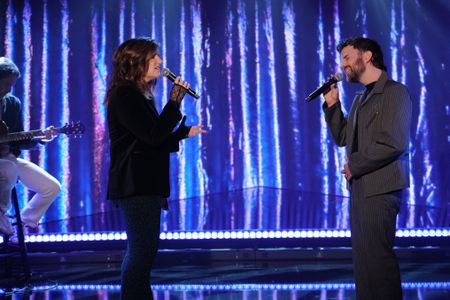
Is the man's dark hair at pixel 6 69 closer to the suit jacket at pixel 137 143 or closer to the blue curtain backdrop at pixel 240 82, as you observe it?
the blue curtain backdrop at pixel 240 82

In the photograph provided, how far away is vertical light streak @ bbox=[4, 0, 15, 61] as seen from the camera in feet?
18.1

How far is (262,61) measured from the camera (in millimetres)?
5254

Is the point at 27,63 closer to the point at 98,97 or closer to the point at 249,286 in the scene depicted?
the point at 98,97

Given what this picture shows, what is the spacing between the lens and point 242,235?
508 cm

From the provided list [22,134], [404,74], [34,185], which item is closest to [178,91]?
[22,134]

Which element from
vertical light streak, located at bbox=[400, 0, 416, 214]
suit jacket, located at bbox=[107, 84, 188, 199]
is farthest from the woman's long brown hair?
vertical light streak, located at bbox=[400, 0, 416, 214]

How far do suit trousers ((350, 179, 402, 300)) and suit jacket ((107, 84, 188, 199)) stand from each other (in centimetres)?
A: 76

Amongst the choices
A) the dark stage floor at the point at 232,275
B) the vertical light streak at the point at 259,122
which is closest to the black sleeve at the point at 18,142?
the dark stage floor at the point at 232,275

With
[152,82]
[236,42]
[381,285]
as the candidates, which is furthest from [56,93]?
[381,285]

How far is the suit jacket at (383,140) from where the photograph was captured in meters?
2.34

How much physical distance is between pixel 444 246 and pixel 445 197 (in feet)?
1.27

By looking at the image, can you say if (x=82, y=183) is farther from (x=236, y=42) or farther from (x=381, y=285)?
(x=381, y=285)

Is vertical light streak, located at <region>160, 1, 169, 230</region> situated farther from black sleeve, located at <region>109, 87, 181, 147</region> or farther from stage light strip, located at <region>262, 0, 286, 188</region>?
black sleeve, located at <region>109, 87, 181, 147</region>

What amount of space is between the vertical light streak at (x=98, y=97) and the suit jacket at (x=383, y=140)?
10.7 feet
